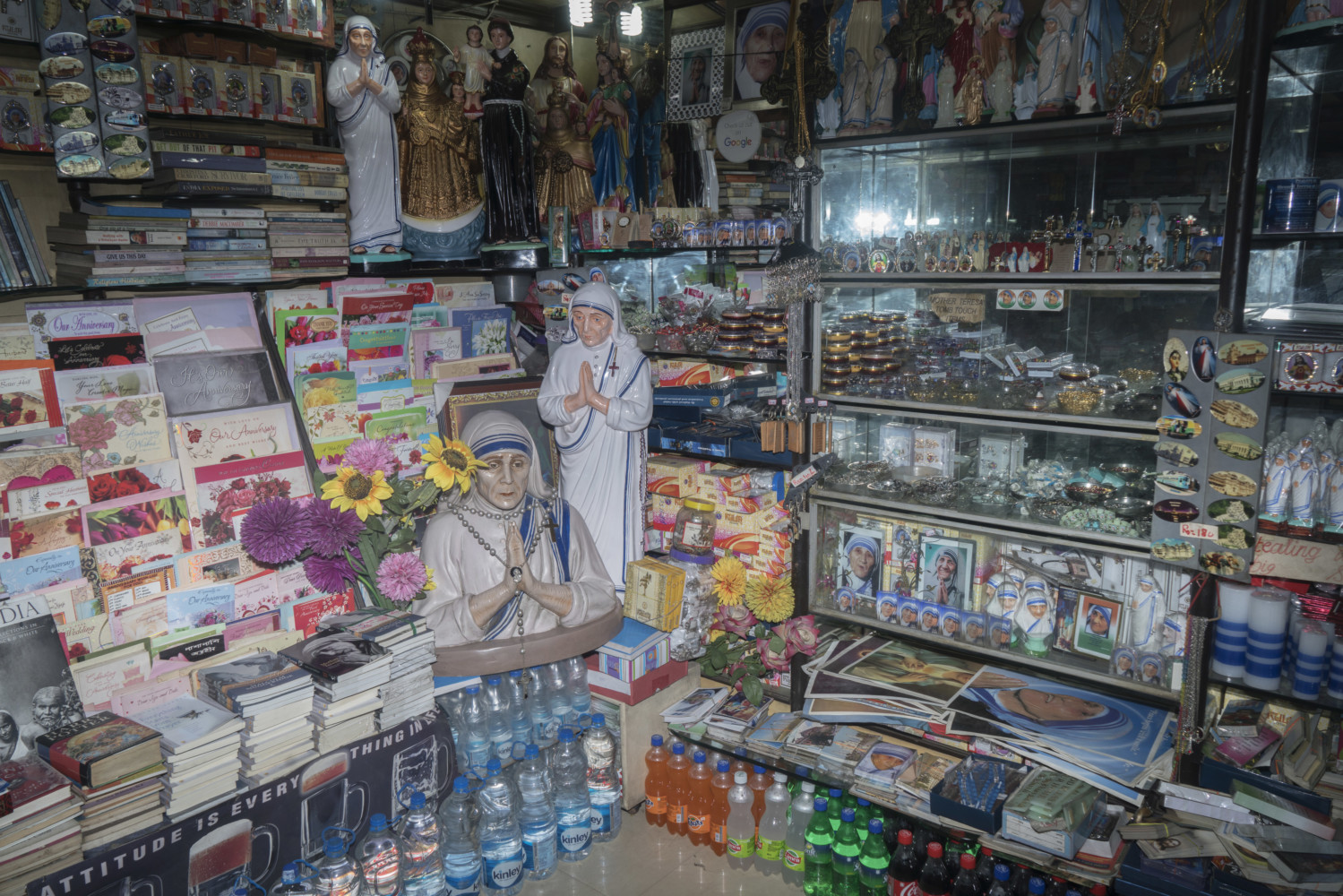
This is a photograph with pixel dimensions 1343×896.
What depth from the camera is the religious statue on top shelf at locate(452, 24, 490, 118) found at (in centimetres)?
414

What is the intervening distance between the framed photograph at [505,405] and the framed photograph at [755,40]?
64.4 inches

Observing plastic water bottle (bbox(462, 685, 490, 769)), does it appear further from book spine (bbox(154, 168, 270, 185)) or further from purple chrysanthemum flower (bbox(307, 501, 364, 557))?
book spine (bbox(154, 168, 270, 185))

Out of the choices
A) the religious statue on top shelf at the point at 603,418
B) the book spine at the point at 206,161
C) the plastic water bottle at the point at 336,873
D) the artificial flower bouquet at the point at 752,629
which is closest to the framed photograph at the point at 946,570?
the artificial flower bouquet at the point at 752,629

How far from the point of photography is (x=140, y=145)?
295 cm

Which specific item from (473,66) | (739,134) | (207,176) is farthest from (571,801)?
(473,66)

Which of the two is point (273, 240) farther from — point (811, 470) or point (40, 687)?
point (811, 470)

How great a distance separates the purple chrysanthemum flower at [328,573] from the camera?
9.48ft

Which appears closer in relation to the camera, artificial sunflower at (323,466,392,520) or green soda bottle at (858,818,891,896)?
green soda bottle at (858,818,891,896)

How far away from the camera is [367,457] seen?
2.81m

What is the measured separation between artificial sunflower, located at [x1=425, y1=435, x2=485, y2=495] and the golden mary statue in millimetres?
1538

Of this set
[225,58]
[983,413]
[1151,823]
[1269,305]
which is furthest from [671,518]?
[225,58]

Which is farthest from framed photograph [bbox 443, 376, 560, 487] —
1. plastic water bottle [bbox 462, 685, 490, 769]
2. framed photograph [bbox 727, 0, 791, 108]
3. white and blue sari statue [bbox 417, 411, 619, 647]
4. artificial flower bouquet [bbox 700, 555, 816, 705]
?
framed photograph [bbox 727, 0, 791, 108]

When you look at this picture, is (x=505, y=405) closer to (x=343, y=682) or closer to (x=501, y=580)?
(x=501, y=580)

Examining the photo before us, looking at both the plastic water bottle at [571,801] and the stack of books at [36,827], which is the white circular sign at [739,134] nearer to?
the plastic water bottle at [571,801]
